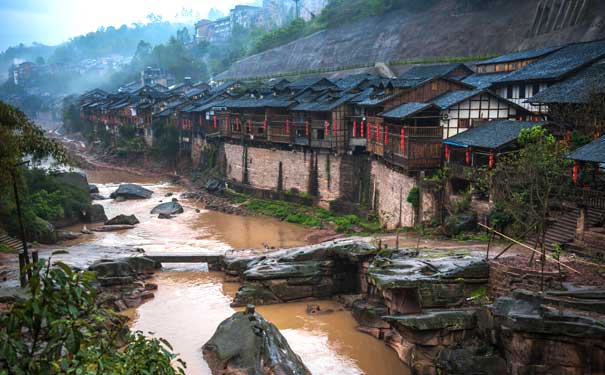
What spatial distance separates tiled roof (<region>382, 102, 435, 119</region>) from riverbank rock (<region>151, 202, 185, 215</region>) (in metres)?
19.6

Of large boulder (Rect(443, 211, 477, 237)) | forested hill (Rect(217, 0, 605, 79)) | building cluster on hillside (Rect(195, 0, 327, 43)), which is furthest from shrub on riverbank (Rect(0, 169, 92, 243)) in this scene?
building cluster on hillside (Rect(195, 0, 327, 43))

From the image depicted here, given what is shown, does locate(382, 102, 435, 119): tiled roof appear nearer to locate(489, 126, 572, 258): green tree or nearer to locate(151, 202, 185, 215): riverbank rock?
locate(489, 126, 572, 258): green tree

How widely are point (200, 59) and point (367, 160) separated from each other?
329ft

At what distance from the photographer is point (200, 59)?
132000mm

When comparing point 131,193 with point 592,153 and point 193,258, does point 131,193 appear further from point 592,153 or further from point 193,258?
point 592,153

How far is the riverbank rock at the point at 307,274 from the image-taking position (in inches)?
1017

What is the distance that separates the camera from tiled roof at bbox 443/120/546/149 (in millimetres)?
27484

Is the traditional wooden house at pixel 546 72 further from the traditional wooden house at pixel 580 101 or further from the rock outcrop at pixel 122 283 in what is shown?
the rock outcrop at pixel 122 283

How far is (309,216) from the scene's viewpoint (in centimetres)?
4144

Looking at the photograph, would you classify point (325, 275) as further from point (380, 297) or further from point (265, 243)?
point (265, 243)

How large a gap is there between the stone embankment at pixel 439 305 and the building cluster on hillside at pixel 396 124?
6.48 metres

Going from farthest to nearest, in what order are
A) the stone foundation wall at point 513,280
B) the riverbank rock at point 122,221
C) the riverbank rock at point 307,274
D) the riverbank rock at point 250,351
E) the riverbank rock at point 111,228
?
1. the riverbank rock at point 122,221
2. the riverbank rock at point 111,228
3. the riverbank rock at point 307,274
4. the stone foundation wall at point 513,280
5. the riverbank rock at point 250,351

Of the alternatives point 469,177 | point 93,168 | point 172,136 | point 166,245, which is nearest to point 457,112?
point 469,177

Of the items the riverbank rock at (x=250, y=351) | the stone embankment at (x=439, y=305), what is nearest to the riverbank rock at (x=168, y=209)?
the stone embankment at (x=439, y=305)
